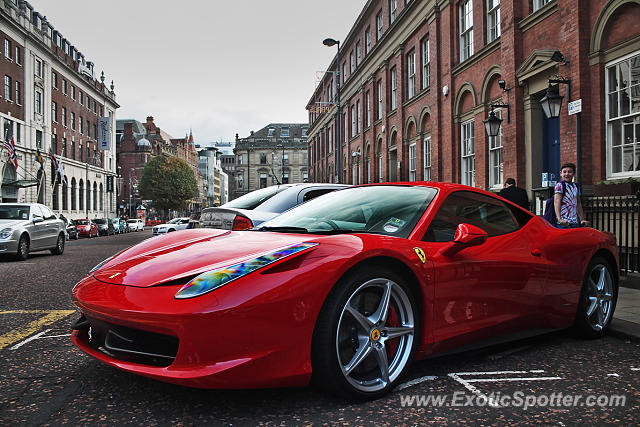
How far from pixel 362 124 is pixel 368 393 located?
29824mm

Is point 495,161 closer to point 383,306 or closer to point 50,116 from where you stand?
point 383,306

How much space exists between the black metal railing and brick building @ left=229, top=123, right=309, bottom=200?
9106 cm

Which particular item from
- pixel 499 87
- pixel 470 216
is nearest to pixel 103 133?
pixel 499 87

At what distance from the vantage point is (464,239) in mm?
3012

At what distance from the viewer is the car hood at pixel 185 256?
2670 millimetres

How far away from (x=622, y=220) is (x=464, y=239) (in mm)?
6391

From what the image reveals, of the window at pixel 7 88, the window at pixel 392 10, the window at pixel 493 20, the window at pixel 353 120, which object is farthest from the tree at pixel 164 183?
the window at pixel 493 20

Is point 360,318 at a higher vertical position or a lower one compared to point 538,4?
lower

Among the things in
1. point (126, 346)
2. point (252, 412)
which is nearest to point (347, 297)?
point (252, 412)

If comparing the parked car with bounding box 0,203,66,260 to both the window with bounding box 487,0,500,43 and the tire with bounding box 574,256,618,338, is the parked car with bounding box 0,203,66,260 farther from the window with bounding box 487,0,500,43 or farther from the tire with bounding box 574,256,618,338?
the window with bounding box 487,0,500,43

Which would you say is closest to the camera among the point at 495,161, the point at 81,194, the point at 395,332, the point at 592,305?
the point at 395,332

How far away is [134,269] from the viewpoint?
2908 millimetres

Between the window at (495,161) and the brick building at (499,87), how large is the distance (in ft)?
0.11

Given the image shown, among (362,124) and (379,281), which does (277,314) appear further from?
(362,124)
